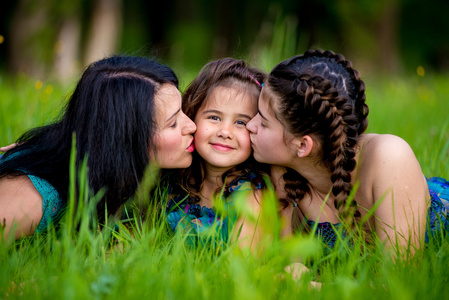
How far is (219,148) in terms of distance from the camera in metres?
2.49

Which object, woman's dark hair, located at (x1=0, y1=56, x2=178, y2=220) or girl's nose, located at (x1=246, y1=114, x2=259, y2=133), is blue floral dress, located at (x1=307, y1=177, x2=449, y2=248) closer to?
girl's nose, located at (x1=246, y1=114, x2=259, y2=133)

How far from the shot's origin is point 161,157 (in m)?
2.48

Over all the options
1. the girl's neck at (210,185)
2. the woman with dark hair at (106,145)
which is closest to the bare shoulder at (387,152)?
the girl's neck at (210,185)

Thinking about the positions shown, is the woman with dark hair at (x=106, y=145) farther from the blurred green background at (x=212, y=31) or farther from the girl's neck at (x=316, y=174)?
the blurred green background at (x=212, y=31)

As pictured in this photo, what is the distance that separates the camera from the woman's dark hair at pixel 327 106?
84.8 inches

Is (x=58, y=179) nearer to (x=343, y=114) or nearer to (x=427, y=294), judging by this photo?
(x=343, y=114)

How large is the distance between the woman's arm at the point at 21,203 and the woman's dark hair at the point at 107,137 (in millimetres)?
59

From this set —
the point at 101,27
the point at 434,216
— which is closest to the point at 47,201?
the point at 434,216

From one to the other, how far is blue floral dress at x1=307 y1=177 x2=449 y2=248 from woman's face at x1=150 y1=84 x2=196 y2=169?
2.56 feet

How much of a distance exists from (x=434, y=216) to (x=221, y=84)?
51.4 inches

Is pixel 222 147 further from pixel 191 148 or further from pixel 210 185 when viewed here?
pixel 210 185

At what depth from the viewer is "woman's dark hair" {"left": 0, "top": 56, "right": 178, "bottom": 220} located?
7.61 feet

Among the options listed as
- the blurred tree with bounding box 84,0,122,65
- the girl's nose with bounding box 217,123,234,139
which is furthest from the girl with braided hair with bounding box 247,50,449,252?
the blurred tree with bounding box 84,0,122,65

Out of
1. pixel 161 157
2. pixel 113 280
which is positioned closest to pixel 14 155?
pixel 161 157
